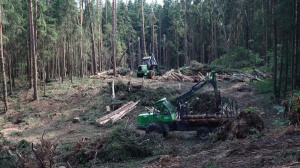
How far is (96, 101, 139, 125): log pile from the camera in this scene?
1925 centimetres

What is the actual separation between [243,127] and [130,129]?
215 inches

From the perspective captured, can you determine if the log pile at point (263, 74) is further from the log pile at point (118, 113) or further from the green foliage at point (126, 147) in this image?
the green foliage at point (126, 147)

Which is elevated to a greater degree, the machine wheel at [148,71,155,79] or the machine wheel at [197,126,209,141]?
the machine wheel at [148,71,155,79]

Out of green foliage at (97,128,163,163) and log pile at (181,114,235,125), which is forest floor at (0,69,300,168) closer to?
green foliage at (97,128,163,163)

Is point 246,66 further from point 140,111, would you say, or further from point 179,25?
point 179,25

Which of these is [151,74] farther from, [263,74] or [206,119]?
[206,119]

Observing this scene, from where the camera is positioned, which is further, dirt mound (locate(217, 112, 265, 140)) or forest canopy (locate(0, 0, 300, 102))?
forest canopy (locate(0, 0, 300, 102))

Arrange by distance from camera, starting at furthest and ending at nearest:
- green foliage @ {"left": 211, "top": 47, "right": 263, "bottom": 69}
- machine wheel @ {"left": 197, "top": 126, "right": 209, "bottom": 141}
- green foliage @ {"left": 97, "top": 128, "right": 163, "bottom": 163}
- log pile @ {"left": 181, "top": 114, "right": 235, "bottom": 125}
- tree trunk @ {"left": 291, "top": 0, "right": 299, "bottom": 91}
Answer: green foliage @ {"left": 211, "top": 47, "right": 263, "bottom": 69} → tree trunk @ {"left": 291, "top": 0, "right": 299, "bottom": 91} → machine wheel @ {"left": 197, "top": 126, "right": 209, "bottom": 141} → log pile @ {"left": 181, "top": 114, "right": 235, "bottom": 125} → green foliage @ {"left": 97, "top": 128, "right": 163, "bottom": 163}

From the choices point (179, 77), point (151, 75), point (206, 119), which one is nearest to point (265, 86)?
point (179, 77)

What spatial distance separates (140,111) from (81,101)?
18.0 feet

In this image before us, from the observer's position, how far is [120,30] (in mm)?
58125

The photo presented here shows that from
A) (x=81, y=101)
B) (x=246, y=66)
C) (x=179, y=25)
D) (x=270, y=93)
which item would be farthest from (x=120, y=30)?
(x=270, y=93)

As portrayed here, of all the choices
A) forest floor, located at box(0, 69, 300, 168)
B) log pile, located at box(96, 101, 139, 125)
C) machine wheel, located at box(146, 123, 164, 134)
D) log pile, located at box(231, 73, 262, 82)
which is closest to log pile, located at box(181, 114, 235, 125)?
forest floor, located at box(0, 69, 300, 168)

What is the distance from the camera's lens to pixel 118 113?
20.2m
